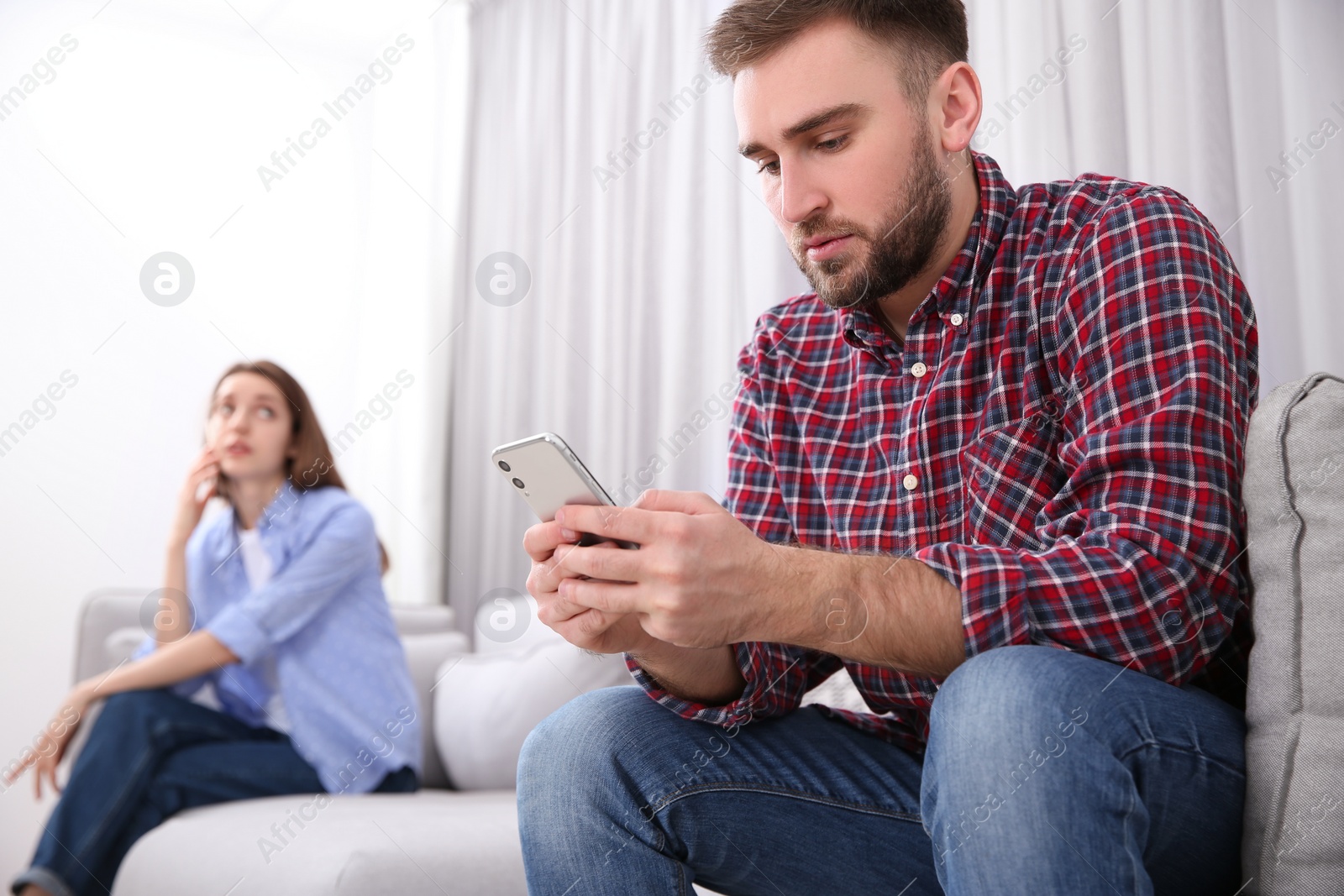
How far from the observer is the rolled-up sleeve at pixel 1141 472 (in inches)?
25.7

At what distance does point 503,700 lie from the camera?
1.90 m

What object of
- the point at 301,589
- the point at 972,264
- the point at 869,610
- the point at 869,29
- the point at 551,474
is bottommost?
the point at 301,589

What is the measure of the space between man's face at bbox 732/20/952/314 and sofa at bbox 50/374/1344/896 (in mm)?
339

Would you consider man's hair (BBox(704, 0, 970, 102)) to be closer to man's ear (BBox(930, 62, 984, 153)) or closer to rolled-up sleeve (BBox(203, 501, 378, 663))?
man's ear (BBox(930, 62, 984, 153))

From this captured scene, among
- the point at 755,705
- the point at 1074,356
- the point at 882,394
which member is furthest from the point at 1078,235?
the point at 755,705

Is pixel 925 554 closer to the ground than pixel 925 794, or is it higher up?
higher up

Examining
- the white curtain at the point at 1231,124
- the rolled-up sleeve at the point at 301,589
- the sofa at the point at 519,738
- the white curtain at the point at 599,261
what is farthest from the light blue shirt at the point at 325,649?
the white curtain at the point at 1231,124

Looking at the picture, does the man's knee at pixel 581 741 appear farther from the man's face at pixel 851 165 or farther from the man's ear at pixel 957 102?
the man's ear at pixel 957 102

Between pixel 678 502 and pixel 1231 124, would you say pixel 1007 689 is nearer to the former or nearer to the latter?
pixel 678 502

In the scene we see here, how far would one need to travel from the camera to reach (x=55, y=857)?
1.62 m

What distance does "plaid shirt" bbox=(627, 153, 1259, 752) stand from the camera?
0.66 meters

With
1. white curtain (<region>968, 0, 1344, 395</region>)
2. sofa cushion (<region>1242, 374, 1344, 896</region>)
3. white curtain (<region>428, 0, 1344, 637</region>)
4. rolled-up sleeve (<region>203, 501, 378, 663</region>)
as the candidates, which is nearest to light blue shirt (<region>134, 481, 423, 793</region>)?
rolled-up sleeve (<region>203, 501, 378, 663</region>)

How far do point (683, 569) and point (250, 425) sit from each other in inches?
67.2

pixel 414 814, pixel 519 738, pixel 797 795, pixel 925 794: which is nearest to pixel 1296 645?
pixel 925 794
